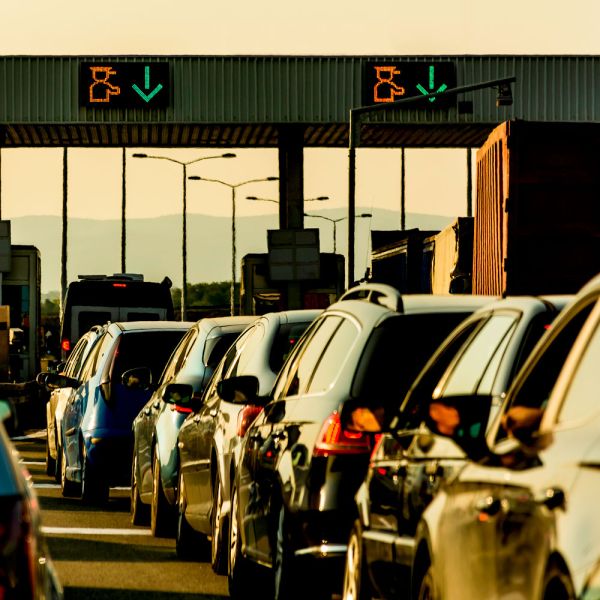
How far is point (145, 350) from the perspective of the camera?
17.7m

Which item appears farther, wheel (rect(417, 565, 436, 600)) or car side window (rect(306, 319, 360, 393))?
car side window (rect(306, 319, 360, 393))

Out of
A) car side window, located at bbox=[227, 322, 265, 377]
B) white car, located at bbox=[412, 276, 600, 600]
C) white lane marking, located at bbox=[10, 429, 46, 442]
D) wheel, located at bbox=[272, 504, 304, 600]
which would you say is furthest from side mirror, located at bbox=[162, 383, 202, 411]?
white lane marking, located at bbox=[10, 429, 46, 442]

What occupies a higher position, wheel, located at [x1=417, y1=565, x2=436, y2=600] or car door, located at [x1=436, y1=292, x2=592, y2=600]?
car door, located at [x1=436, y1=292, x2=592, y2=600]

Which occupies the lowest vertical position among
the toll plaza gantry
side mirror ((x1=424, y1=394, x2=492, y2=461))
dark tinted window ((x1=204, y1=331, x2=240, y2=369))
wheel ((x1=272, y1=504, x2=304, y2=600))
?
wheel ((x1=272, y1=504, x2=304, y2=600))

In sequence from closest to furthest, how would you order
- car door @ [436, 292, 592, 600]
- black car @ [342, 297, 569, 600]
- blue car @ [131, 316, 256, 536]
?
car door @ [436, 292, 592, 600]
black car @ [342, 297, 569, 600]
blue car @ [131, 316, 256, 536]

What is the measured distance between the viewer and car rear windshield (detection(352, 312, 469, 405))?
28.3 ft

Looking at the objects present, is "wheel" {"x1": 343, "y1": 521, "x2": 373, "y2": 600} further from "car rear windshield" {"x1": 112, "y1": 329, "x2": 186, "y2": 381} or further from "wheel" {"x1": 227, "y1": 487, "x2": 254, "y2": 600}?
"car rear windshield" {"x1": 112, "y1": 329, "x2": 186, "y2": 381}

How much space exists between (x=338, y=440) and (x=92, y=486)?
8.98 metres

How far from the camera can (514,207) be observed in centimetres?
2006

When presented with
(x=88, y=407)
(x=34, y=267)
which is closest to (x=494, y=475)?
(x=88, y=407)

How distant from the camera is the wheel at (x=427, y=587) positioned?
627 cm

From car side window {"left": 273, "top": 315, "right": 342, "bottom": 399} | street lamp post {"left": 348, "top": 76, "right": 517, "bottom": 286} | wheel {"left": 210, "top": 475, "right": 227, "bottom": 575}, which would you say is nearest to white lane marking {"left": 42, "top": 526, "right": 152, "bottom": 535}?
wheel {"left": 210, "top": 475, "right": 227, "bottom": 575}

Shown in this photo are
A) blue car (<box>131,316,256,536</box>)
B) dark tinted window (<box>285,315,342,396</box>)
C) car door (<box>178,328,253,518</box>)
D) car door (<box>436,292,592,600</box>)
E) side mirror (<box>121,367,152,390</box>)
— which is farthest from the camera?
side mirror (<box>121,367,152,390</box>)

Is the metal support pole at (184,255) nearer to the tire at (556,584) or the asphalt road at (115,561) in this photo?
the asphalt road at (115,561)
